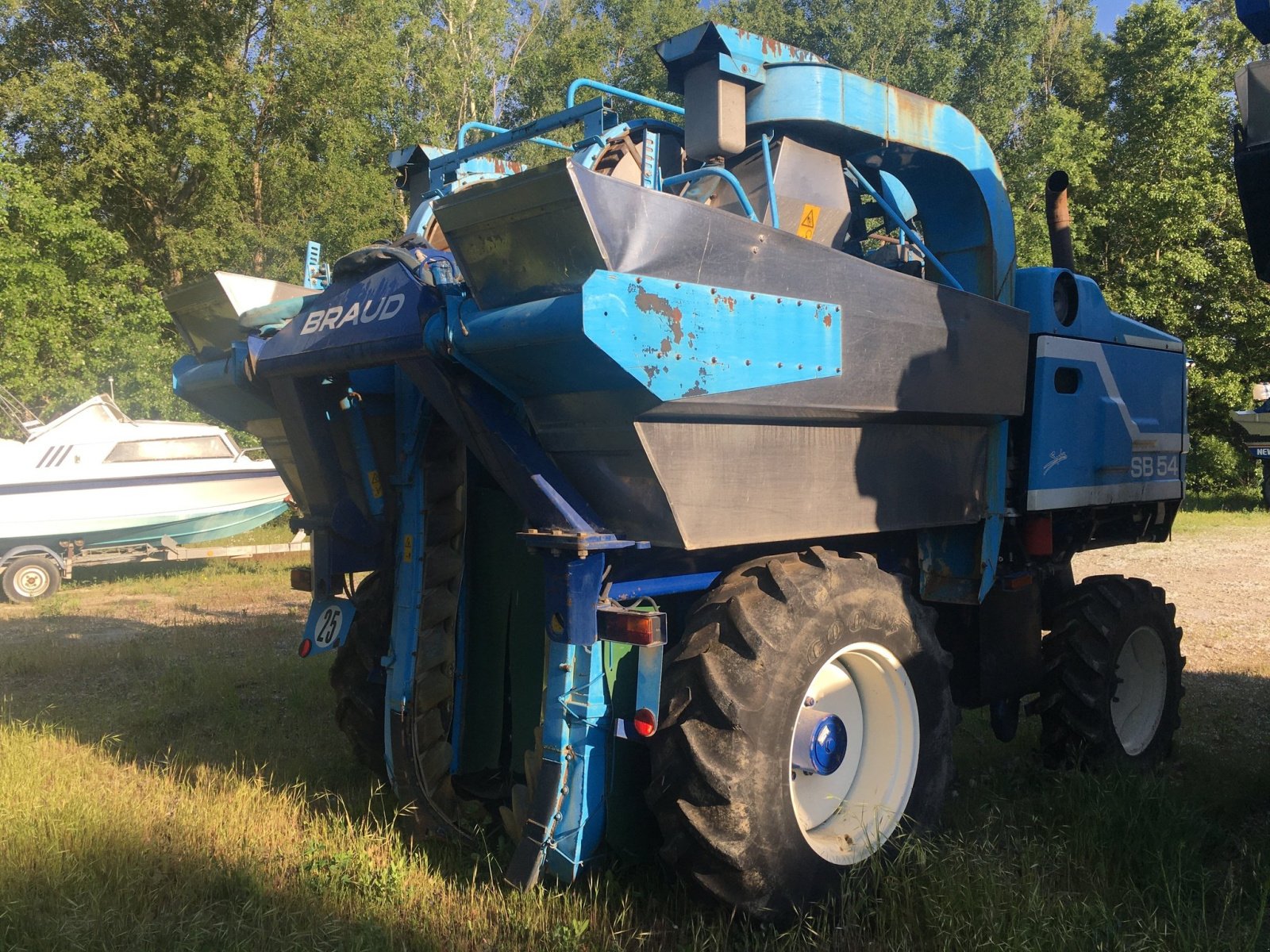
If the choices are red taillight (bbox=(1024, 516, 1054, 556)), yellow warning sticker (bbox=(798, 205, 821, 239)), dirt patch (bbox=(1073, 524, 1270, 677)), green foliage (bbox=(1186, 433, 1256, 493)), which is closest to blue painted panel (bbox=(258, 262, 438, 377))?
yellow warning sticker (bbox=(798, 205, 821, 239))

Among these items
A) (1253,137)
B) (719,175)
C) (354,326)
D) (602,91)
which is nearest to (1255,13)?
(1253,137)

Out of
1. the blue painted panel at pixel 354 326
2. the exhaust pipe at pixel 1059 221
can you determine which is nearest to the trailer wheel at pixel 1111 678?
the exhaust pipe at pixel 1059 221

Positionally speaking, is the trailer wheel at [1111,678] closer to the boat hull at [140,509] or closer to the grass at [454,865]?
the grass at [454,865]

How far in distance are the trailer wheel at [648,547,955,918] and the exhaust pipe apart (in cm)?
245

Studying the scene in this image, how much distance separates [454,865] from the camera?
338cm

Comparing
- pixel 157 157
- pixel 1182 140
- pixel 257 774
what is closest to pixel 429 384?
pixel 257 774

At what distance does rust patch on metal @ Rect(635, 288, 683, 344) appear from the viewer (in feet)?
8.21

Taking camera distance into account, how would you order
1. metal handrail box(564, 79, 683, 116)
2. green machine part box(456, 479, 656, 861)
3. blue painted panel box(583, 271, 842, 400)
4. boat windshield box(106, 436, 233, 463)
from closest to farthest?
1. blue painted panel box(583, 271, 842, 400)
2. metal handrail box(564, 79, 683, 116)
3. green machine part box(456, 479, 656, 861)
4. boat windshield box(106, 436, 233, 463)

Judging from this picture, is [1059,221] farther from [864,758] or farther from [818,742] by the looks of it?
[818,742]

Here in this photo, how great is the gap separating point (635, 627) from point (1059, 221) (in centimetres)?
356

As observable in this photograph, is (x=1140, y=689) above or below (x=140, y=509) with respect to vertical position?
below

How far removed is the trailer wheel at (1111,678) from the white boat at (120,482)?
11687 millimetres

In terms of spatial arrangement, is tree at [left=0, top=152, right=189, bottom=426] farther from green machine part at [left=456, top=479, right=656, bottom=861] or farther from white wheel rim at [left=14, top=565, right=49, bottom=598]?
green machine part at [left=456, top=479, right=656, bottom=861]

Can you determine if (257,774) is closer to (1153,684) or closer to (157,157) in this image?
(1153,684)
